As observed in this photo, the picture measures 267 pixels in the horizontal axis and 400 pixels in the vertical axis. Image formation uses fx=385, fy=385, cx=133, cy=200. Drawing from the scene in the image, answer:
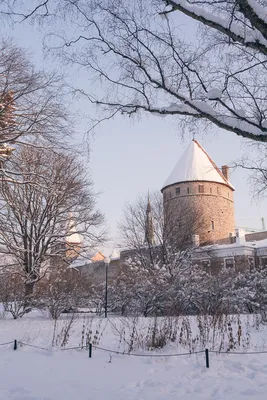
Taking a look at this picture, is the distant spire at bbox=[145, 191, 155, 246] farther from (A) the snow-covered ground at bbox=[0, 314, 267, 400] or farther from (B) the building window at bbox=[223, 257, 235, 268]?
(A) the snow-covered ground at bbox=[0, 314, 267, 400]

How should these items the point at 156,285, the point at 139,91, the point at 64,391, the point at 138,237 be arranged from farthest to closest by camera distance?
the point at 138,237, the point at 156,285, the point at 139,91, the point at 64,391

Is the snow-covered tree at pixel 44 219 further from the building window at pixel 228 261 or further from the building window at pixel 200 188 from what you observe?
the building window at pixel 200 188

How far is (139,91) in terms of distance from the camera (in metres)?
6.75

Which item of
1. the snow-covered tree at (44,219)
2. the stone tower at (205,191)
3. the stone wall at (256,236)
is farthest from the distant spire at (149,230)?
the stone wall at (256,236)

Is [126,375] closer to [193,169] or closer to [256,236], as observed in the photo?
[193,169]

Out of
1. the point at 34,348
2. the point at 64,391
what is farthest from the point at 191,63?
the point at 34,348

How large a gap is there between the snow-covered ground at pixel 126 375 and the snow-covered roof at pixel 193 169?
37649mm

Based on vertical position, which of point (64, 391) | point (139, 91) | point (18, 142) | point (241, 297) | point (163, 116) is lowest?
point (64, 391)

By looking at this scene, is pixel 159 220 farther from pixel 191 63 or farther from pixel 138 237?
pixel 191 63

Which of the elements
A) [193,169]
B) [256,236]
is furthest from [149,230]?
[256,236]

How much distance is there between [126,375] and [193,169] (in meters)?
41.1

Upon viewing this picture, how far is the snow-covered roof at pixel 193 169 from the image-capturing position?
45.4 metres

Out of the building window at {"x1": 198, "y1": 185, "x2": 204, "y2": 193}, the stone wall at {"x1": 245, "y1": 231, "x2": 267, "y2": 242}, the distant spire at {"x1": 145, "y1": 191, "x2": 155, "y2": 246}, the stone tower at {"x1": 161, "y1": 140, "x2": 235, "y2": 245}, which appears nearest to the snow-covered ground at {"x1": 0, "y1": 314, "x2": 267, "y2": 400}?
the distant spire at {"x1": 145, "y1": 191, "x2": 155, "y2": 246}

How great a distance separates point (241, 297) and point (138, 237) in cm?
1352
